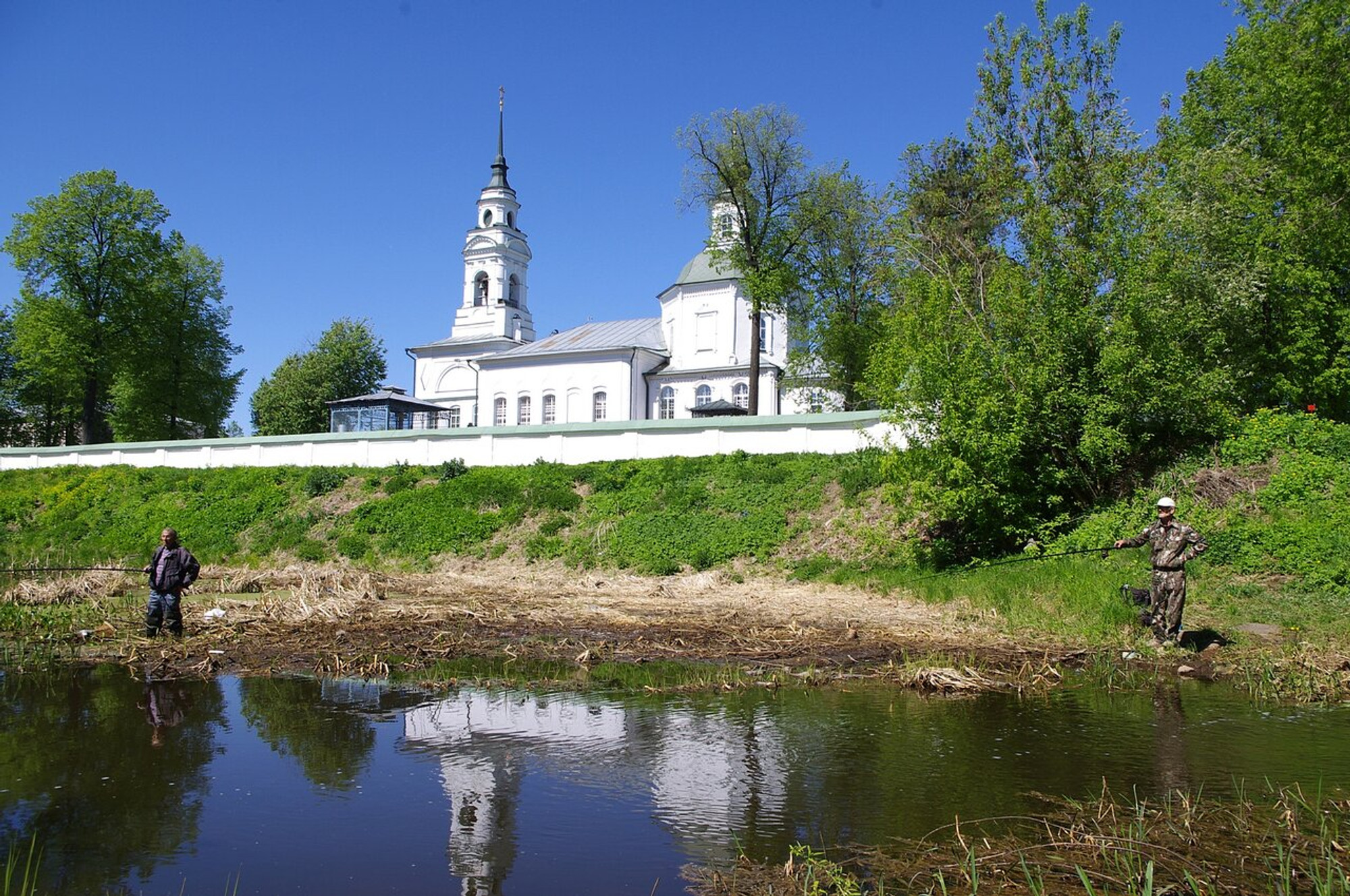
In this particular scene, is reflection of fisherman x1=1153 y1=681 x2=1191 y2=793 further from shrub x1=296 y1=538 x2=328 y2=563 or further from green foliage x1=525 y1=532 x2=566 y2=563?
shrub x1=296 y1=538 x2=328 y2=563

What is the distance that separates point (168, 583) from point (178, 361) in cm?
3814

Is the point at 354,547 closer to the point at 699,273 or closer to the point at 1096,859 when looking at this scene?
the point at 1096,859

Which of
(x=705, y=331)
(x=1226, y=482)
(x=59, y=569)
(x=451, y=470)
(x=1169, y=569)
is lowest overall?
(x=59, y=569)

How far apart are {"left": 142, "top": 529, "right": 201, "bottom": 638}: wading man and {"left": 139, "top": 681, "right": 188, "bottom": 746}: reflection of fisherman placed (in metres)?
2.59

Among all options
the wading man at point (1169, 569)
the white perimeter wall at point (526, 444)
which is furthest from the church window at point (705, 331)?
the wading man at point (1169, 569)

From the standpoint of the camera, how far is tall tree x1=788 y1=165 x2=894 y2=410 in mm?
33438

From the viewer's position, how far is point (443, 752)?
7.16m

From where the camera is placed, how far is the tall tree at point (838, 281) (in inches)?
1316

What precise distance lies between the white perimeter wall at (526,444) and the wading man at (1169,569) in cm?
956

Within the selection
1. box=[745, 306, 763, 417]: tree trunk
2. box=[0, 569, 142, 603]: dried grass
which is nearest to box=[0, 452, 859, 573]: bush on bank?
box=[0, 569, 142, 603]: dried grass

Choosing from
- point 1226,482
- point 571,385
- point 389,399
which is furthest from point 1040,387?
point 571,385

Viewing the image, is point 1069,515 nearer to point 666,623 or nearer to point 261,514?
point 666,623

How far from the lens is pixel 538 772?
6656 millimetres

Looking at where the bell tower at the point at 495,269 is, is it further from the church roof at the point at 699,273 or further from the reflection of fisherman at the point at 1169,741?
the reflection of fisherman at the point at 1169,741
